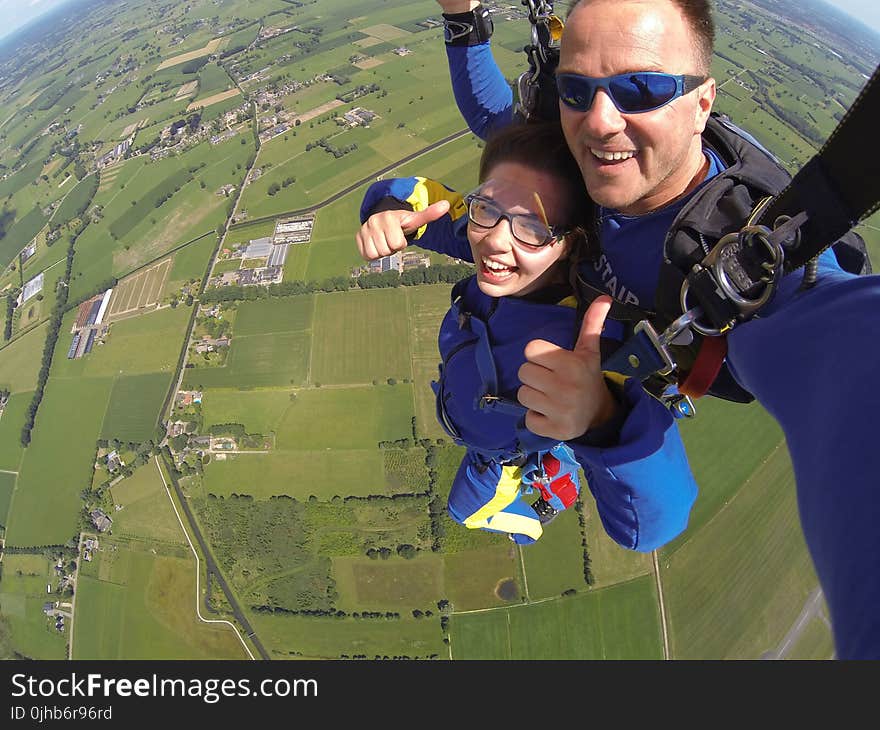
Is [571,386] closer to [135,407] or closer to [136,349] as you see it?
[135,407]

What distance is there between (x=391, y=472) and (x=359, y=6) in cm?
6617

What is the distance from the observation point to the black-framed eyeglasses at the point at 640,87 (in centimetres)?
149

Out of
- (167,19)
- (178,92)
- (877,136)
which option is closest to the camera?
(877,136)

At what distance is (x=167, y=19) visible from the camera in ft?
241

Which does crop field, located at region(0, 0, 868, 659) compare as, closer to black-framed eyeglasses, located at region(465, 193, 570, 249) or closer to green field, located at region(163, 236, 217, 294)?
green field, located at region(163, 236, 217, 294)

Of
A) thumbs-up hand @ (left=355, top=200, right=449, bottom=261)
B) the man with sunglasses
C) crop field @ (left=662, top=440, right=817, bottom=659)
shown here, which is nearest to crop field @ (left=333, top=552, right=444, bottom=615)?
crop field @ (left=662, top=440, right=817, bottom=659)

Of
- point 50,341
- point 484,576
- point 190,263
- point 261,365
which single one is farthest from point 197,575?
point 50,341

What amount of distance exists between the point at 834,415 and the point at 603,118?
1139 millimetres

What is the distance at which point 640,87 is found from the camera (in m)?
1.51

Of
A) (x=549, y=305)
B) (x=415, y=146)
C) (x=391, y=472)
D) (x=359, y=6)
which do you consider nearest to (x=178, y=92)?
(x=359, y=6)

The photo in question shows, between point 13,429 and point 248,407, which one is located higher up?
point 13,429

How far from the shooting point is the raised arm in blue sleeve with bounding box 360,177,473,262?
2695 mm

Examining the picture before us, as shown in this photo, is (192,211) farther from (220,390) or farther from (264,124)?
(220,390)

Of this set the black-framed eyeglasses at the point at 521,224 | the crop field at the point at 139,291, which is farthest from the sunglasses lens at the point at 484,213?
the crop field at the point at 139,291
